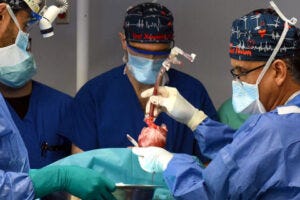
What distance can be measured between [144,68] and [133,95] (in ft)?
0.46

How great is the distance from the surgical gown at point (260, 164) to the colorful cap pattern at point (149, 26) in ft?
2.47

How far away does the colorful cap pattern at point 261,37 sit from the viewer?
5.26ft

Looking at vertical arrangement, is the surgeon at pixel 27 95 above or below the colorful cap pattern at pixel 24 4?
below

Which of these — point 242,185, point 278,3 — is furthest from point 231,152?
point 278,3

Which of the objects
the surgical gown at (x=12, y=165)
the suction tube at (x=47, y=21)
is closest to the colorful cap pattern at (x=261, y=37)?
the surgical gown at (x=12, y=165)

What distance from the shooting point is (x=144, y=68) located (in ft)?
7.29

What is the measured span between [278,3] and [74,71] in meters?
1.02

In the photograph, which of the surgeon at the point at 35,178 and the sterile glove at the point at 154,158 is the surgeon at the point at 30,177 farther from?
the sterile glove at the point at 154,158

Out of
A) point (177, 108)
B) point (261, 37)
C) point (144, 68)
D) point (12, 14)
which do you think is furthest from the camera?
point (144, 68)

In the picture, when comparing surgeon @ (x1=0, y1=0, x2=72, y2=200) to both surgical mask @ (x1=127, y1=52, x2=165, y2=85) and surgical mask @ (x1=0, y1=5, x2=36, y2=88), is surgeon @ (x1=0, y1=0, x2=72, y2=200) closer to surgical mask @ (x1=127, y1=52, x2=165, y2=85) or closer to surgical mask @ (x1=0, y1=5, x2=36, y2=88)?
surgical mask @ (x1=0, y1=5, x2=36, y2=88)

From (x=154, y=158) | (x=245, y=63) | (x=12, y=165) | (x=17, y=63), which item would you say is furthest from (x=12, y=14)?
(x=245, y=63)

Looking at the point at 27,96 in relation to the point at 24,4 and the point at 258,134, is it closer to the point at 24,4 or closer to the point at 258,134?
the point at 24,4

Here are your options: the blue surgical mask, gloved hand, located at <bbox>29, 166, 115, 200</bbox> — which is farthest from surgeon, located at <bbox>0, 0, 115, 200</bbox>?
the blue surgical mask

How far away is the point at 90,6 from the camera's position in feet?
9.05
